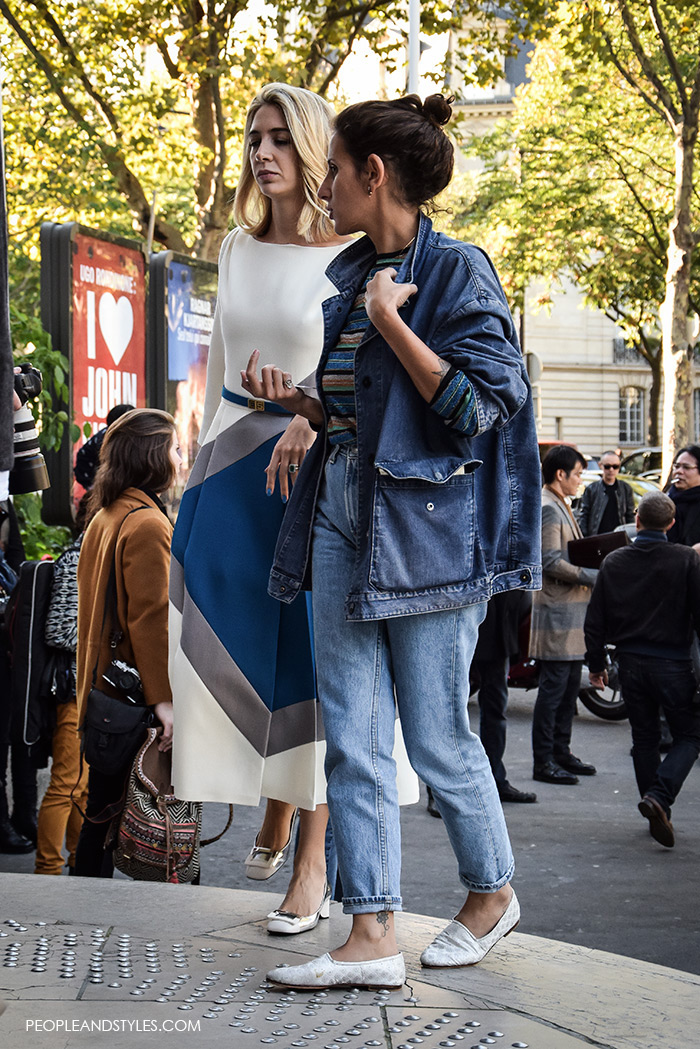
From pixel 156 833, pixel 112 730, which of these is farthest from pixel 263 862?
pixel 112 730

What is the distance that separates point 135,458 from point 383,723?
1977 millimetres

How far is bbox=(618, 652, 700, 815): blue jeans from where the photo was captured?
7.25 metres

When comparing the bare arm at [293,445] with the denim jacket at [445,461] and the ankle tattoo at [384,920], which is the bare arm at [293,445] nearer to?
the denim jacket at [445,461]

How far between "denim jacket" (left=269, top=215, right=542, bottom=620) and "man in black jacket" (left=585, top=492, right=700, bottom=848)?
14.3 ft

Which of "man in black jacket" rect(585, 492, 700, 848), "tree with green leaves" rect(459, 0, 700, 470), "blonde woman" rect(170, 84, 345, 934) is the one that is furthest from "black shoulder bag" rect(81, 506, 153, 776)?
"tree with green leaves" rect(459, 0, 700, 470)

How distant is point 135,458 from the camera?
15.9 ft

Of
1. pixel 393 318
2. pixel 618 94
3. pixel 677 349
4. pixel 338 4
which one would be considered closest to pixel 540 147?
pixel 618 94

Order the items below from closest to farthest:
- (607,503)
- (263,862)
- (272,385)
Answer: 1. (272,385)
2. (263,862)
3. (607,503)

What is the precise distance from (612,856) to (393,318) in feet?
14.4

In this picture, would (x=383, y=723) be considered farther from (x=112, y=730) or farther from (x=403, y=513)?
(x=112, y=730)

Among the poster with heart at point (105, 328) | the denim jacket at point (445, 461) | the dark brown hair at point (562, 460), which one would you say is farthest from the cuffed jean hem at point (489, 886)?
the poster with heart at point (105, 328)

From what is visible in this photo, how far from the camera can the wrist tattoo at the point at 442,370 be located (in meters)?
2.93

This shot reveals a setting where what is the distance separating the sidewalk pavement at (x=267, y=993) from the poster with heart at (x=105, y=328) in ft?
19.8

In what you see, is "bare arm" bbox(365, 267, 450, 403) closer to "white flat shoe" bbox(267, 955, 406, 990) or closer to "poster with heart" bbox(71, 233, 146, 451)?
"white flat shoe" bbox(267, 955, 406, 990)
